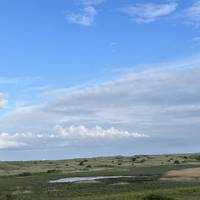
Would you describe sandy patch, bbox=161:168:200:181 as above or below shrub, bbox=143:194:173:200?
above

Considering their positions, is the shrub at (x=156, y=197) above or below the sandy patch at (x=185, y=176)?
below

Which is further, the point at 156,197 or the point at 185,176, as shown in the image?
the point at 185,176

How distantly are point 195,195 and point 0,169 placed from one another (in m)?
71.4

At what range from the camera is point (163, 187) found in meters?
54.1

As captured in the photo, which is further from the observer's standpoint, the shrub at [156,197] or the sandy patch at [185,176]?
the sandy patch at [185,176]

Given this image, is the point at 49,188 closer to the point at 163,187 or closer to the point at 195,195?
the point at 163,187

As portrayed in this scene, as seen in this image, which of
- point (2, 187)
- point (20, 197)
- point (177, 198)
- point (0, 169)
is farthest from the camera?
point (0, 169)

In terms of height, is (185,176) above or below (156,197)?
above

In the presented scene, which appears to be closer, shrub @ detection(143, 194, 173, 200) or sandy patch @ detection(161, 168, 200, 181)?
shrub @ detection(143, 194, 173, 200)

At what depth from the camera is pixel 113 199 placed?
140 ft

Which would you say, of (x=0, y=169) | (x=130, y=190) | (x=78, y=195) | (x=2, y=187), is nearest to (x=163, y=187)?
(x=130, y=190)

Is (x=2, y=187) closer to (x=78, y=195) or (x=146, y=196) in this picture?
(x=78, y=195)

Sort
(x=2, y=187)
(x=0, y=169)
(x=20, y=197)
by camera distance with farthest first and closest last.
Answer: (x=0, y=169), (x=2, y=187), (x=20, y=197)

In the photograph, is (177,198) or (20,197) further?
(20,197)
